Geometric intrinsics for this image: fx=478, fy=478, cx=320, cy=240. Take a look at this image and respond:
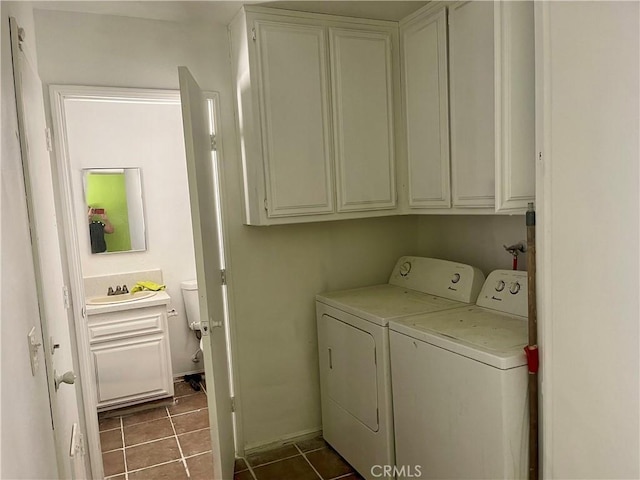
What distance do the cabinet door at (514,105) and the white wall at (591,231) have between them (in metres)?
0.16

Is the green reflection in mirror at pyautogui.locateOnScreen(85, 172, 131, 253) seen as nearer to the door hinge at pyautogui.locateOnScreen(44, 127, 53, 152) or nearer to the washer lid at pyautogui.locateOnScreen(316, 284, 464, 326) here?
the door hinge at pyautogui.locateOnScreen(44, 127, 53, 152)

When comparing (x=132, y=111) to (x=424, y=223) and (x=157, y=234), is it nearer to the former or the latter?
(x=157, y=234)

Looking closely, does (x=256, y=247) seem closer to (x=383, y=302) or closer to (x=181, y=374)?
(x=383, y=302)

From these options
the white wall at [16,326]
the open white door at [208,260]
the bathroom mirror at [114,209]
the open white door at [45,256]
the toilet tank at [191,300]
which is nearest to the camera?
the white wall at [16,326]

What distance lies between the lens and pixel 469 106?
2092 mm

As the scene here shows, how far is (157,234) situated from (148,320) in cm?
75

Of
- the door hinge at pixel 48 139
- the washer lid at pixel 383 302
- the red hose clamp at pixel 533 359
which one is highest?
the door hinge at pixel 48 139

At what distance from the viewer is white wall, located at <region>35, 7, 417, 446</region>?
2311 millimetres

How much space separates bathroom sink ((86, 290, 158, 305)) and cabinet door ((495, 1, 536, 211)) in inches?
106

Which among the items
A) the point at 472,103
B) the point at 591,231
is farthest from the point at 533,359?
the point at 472,103

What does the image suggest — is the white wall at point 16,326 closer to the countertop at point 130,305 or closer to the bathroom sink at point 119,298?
the countertop at point 130,305

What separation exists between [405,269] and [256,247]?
895 millimetres

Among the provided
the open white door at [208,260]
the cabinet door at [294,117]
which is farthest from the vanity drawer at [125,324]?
the cabinet door at [294,117]

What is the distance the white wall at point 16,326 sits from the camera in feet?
2.98
